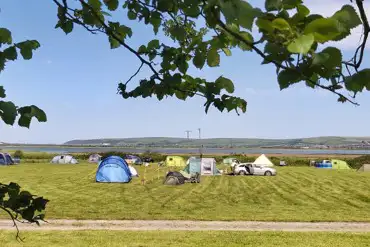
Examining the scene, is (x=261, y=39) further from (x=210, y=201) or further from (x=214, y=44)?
(x=210, y=201)

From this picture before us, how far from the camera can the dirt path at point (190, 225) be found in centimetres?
1140

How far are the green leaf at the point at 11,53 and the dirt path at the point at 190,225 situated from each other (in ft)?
32.0

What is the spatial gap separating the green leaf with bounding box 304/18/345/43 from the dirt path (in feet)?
35.7

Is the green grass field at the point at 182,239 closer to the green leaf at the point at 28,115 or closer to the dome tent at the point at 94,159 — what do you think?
the green leaf at the point at 28,115

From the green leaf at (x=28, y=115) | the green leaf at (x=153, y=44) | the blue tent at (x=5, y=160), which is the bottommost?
the blue tent at (x=5, y=160)

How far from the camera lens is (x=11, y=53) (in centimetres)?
208

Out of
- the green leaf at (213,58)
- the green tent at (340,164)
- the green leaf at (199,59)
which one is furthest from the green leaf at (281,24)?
the green tent at (340,164)

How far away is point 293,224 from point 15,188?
10.9 m

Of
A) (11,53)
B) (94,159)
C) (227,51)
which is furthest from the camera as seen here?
(94,159)

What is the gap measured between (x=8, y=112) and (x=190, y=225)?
414 inches

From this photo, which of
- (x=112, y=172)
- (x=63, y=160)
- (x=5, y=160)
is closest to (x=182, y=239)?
(x=112, y=172)

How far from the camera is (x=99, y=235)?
1039 cm

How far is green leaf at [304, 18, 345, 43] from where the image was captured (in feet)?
2.78

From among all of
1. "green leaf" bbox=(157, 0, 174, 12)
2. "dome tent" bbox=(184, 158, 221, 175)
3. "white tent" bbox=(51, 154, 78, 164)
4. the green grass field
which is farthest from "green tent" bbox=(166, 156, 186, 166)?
"green leaf" bbox=(157, 0, 174, 12)
